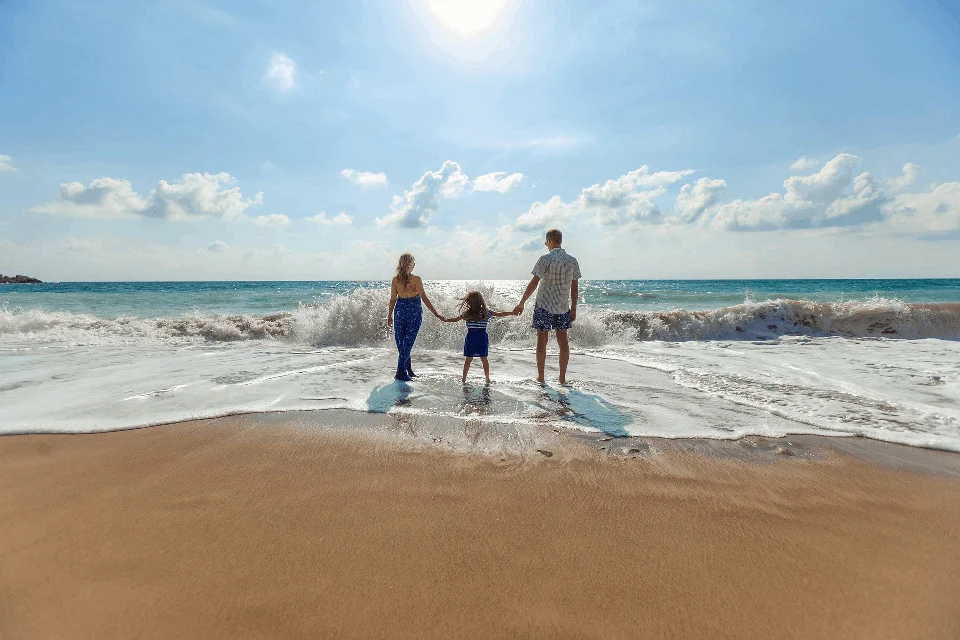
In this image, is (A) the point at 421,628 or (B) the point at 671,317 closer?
(A) the point at 421,628

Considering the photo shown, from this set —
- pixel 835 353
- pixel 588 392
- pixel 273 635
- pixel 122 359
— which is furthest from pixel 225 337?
pixel 835 353

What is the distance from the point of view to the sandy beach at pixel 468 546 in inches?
67.4

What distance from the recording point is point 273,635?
1619 millimetres

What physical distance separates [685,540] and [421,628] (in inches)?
54.4

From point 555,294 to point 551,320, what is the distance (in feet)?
1.23

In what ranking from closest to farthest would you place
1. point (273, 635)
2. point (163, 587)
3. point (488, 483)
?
1. point (273, 635)
2. point (163, 587)
3. point (488, 483)

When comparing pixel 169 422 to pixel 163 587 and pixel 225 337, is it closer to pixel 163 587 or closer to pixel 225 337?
pixel 163 587

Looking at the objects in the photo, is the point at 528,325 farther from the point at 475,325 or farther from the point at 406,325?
the point at 475,325

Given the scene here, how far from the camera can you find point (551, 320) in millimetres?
6211

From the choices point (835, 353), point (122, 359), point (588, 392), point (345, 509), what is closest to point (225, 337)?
point (122, 359)

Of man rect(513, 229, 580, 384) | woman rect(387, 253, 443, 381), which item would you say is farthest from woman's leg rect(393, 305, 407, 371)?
man rect(513, 229, 580, 384)

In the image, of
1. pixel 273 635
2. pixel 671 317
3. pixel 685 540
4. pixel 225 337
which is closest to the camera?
pixel 273 635

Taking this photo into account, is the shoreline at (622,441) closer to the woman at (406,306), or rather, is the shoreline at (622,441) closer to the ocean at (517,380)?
the ocean at (517,380)

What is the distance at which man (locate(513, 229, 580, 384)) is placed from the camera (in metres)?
6.06
